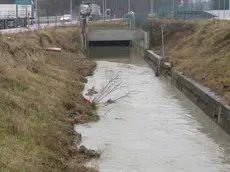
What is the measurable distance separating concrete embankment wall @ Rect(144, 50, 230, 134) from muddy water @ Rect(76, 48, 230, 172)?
0.31 m

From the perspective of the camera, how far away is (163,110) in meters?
21.6

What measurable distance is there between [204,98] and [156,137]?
5262 mm

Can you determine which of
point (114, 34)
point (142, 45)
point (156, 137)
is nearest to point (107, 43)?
point (142, 45)

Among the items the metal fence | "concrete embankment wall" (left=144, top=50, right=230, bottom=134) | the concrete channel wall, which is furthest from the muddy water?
the metal fence

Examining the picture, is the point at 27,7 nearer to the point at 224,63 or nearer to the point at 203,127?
the point at 224,63

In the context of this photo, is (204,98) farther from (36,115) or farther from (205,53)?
(205,53)

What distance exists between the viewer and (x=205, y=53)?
104ft

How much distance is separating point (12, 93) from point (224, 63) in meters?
12.6

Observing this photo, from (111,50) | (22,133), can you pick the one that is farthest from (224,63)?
Answer: (111,50)

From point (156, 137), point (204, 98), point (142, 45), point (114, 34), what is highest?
point (114, 34)

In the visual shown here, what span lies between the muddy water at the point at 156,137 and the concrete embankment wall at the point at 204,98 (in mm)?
307

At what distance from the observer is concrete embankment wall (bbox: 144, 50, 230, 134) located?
58.1 ft

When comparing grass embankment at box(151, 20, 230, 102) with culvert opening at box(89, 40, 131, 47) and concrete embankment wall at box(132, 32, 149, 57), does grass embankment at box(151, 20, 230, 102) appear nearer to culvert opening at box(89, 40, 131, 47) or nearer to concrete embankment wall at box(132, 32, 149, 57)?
concrete embankment wall at box(132, 32, 149, 57)

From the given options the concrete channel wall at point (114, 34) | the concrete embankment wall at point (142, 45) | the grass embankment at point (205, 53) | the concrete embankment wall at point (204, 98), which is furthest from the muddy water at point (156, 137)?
the concrete channel wall at point (114, 34)
